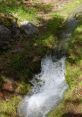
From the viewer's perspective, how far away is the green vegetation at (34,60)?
727 inches

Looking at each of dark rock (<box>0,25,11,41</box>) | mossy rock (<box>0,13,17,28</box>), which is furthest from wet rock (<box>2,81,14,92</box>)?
mossy rock (<box>0,13,17,28</box>)

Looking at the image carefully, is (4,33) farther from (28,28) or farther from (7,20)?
(28,28)

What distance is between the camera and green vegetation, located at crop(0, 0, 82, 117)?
60.6 ft

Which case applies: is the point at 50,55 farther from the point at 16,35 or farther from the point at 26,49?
the point at 16,35

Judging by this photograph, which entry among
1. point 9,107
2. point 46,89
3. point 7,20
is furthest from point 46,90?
point 7,20

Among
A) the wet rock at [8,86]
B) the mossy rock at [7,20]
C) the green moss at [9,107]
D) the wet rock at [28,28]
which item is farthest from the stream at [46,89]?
the mossy rock at [7,20]

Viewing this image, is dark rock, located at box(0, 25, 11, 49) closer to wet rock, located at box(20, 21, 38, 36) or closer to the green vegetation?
the green vegetation

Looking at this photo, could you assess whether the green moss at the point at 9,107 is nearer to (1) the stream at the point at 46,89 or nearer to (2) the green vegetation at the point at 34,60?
(2) the green vegetation at the point at 34,60

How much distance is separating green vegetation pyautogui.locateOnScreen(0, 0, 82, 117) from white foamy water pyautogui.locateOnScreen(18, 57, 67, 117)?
420 millimetres

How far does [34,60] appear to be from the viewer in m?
22.4

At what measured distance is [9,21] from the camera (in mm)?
27250

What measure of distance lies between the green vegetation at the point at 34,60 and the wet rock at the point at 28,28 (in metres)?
0.54

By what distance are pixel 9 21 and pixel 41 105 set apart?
10578 mm

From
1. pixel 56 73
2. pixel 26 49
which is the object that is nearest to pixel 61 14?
pixel 26 49
